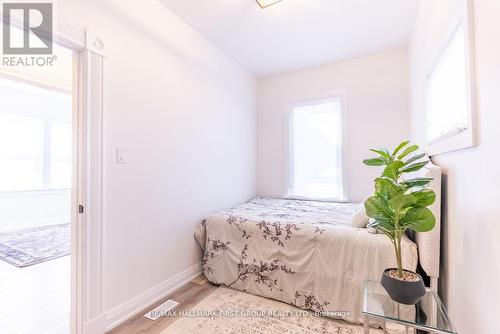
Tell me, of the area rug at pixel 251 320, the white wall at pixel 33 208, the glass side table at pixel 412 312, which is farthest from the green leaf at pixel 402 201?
the white wall at pixel 33 208

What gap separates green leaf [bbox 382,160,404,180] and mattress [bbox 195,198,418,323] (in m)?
0.76

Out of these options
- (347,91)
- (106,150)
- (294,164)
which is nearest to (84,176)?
(106,150)

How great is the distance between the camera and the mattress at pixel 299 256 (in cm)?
176

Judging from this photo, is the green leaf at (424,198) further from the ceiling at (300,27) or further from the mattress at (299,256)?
the ceiling at (300,27)

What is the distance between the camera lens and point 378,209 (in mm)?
1183

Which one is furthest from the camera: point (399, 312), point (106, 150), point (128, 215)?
point (128, 215)

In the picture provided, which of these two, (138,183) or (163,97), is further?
(163,97)

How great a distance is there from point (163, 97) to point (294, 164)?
2.18 meters

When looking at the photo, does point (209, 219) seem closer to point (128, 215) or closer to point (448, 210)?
point (128, 215)

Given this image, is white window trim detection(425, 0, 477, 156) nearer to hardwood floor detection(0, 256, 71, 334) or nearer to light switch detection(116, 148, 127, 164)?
light switch detection(116, 148, 127, 164)

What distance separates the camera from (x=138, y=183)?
192 cm

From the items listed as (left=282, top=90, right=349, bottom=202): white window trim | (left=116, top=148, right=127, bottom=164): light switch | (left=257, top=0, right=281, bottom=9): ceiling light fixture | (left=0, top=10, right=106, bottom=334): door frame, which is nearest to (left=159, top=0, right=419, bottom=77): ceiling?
(left=257, top=0, right=281, bottom=9): ceiling light fixture

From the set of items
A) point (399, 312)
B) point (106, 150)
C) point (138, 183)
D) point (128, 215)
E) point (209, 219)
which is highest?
point (106, 150)

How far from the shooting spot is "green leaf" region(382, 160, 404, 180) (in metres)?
1.14
